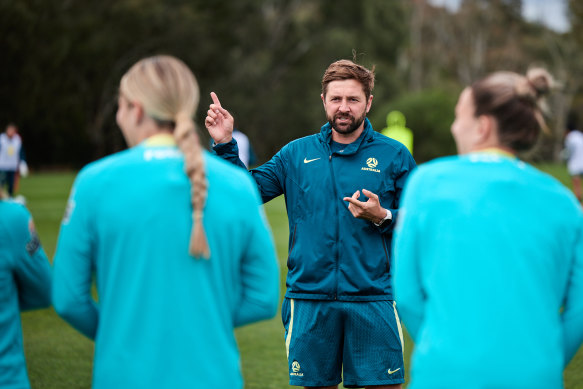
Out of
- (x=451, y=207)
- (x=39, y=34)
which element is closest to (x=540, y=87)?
(x=451, y=207)

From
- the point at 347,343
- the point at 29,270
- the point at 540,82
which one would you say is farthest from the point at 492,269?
the point at 347,343

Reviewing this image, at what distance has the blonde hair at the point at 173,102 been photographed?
2.75 m

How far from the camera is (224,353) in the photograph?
276cm

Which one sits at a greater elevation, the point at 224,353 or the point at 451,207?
the point at 451,207

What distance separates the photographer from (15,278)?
10.5ft

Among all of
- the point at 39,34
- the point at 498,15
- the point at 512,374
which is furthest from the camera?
the point at 498,15

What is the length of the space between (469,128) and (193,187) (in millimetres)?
1025

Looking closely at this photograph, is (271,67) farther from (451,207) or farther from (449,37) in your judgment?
(451,207)

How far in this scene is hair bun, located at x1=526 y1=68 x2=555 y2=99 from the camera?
298 cm

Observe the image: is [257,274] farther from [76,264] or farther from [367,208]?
[367,208]

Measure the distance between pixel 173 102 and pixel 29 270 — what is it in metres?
0.95

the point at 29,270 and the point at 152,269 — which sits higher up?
the point at 152,269

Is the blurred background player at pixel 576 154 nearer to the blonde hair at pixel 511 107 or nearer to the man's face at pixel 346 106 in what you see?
the man's face at pixel 346 106

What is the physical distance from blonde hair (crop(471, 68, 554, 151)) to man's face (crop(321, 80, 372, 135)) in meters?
1.96
